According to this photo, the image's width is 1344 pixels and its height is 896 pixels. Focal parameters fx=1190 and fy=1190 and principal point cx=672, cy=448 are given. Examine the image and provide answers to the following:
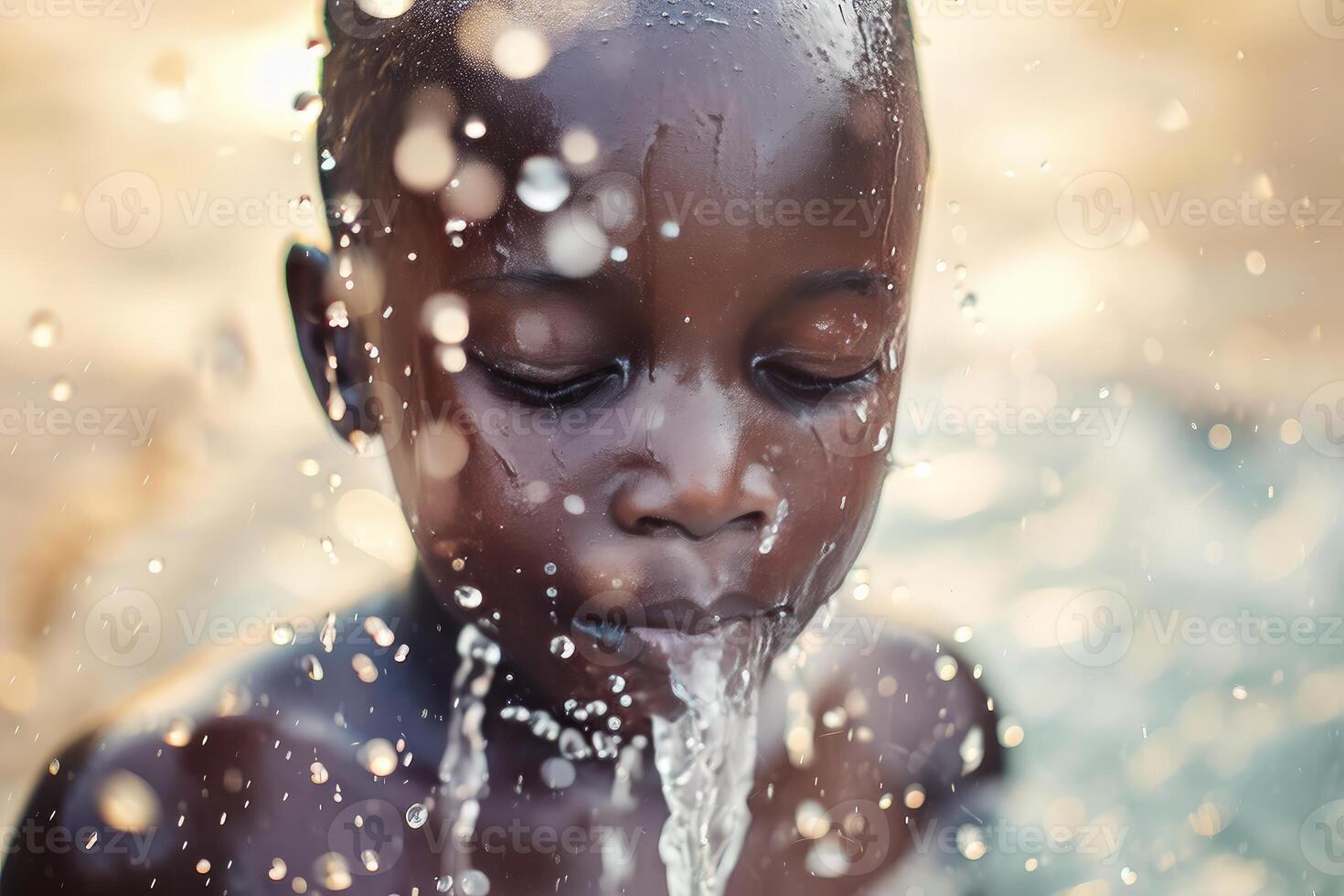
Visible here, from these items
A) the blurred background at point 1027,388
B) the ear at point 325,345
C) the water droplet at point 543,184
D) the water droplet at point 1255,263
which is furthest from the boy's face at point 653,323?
the water droplet at point 1255,263

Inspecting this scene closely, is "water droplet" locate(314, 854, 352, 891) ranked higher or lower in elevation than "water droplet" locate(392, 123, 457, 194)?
lower

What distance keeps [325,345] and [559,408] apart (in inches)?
18.8

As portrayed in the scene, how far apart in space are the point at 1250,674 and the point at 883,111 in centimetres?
303

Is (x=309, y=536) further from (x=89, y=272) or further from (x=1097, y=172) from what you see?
(x=1097, y=172)

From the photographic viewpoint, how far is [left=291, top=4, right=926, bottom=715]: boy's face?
4.00 ft

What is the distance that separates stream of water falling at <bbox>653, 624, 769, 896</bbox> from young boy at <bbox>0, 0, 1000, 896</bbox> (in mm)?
25

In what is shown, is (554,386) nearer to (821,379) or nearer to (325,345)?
(821,379)

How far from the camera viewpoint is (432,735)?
1.77 metres

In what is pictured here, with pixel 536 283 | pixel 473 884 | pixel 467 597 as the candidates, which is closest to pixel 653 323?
pixel 536 283

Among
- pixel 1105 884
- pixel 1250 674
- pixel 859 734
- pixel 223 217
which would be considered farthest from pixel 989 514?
pixel 223 217

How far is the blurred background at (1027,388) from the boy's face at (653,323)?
6.33ft

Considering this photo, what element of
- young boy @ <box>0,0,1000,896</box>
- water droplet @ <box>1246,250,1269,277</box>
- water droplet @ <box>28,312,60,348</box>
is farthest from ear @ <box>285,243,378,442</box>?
water droplet @ <box>1246,250,1269,277</box>

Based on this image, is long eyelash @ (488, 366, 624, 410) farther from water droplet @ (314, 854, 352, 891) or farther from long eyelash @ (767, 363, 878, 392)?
water droplet @ (314, 854, 352, 891)

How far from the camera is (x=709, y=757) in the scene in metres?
1.66
